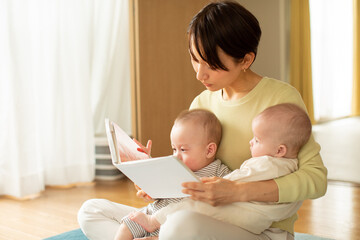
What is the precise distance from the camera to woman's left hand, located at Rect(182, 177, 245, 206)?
4.07 feet

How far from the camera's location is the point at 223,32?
54.1 inches

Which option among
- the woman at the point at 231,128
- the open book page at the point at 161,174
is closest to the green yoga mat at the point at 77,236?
the woman at the point at 231,128

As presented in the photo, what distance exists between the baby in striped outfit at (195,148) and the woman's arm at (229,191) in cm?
22

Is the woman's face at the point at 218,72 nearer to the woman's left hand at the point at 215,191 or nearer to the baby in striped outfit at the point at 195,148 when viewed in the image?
the baby in striped outfit at the point at 195,148

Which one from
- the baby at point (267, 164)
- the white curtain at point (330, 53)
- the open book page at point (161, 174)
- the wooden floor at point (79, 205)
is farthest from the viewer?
the white curtain at point (330, 53)

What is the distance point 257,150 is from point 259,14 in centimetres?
386

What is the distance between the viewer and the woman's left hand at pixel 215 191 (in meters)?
1.24

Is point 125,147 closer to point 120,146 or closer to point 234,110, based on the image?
point 120,146

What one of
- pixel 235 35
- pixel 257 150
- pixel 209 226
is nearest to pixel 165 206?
pixel 209 226

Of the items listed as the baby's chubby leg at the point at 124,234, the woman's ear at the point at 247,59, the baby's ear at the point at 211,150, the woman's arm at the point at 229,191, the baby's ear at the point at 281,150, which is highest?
the woman's ear at the point at 247,59

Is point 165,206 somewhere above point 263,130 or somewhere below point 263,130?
below

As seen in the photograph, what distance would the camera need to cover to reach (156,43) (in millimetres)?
3461

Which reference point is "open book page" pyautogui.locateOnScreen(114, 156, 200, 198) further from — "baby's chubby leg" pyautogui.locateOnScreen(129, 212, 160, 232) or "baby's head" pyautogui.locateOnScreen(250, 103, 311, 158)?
"baby's head" pyautogui.locateOnScreen(250, 103, 311, 158)

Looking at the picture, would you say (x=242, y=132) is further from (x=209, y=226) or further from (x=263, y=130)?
(x=209, y=226)
